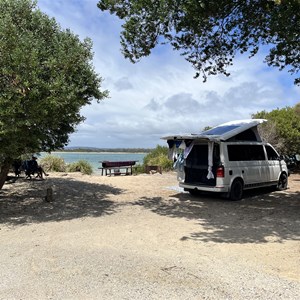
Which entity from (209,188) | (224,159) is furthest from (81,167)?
(224,159)

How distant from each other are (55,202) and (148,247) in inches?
225

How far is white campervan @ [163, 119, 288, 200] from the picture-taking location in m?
11.5

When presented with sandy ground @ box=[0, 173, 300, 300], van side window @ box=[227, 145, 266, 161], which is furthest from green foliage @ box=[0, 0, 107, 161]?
van side window @ box=[227, 145, 266, 161]

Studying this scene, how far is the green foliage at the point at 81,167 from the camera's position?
22.4 m

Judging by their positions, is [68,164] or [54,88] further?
[68,164]

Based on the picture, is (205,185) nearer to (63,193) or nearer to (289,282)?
(63,193)

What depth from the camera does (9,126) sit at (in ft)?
27.2

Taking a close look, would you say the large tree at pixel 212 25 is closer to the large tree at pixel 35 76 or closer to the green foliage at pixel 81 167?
the large tree at pixel 35 76

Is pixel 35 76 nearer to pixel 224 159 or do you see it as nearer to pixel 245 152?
pixel 224 159

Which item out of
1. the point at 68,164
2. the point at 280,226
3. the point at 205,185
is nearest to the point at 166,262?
the point at 280,226

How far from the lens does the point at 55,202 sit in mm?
11453

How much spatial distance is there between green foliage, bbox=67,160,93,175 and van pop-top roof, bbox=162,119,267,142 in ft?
36.7

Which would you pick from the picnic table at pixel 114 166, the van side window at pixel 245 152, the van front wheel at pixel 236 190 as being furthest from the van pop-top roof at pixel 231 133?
the picnic table at pixel 114 166

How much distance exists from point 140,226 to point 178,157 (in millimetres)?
4591
